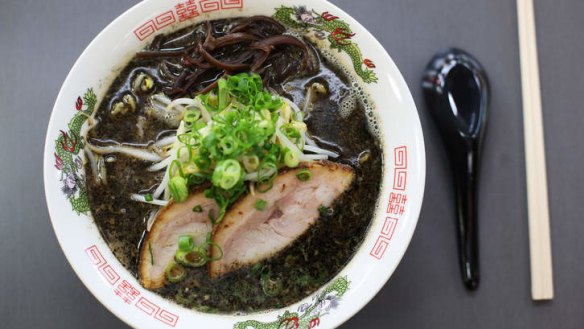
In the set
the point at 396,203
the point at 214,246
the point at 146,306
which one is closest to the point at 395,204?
the point at 396,203

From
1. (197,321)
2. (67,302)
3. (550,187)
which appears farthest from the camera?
(550,187)

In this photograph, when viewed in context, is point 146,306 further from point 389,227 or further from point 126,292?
point 389,227

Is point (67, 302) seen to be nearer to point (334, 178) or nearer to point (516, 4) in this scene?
point (334, 178)

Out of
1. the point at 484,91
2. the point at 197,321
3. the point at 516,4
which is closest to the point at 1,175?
the point at 197,321

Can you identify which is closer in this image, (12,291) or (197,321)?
(197,321)

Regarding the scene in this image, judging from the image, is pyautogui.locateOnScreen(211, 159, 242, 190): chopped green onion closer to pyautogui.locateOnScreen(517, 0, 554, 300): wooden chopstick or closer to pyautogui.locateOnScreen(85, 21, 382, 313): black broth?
pyautogui.locateOnScreen(85, 21, 382, 313): black broth

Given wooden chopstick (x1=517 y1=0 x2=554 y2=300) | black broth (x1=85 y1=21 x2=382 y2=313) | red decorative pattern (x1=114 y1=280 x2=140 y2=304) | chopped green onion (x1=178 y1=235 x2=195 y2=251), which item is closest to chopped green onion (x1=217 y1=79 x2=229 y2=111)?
black broth (x1=85 y1=21 x2=382 y2=313)
